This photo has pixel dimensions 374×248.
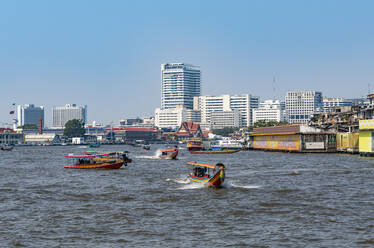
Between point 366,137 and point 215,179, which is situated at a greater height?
point 366,137

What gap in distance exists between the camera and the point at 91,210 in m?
39.7

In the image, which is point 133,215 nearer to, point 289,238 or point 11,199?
point 289,238

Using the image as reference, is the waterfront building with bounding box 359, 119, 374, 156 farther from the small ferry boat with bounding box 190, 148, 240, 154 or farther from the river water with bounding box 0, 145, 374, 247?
the small ferry boat with bounding box 190, 148, 240, 154

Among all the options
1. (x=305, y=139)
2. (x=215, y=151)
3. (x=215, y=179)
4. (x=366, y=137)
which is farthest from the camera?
(x=215, y=151)

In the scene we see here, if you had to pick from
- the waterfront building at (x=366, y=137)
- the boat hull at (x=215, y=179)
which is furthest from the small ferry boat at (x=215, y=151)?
the boat hull at (x=215, y=179)

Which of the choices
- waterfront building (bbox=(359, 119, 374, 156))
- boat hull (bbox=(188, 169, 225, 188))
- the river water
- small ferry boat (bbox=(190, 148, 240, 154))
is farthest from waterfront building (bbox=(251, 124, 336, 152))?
boat hull (bbox=(188, 169, 225, 188))

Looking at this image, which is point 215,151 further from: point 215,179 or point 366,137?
point 215,179

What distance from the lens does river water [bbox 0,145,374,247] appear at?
97.7 ft

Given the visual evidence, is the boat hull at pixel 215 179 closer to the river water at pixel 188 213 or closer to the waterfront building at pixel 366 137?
the river water at pixel 188 213

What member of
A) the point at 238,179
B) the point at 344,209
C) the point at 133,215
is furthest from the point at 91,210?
the point at 238,179

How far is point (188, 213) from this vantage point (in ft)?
124

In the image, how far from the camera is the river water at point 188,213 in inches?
1172

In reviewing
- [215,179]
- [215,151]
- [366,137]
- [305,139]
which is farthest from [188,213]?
[215,151]

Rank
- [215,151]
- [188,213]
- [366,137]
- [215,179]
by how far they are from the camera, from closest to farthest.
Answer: [188,213]
[215,179]
[366,137]
[215,151]
